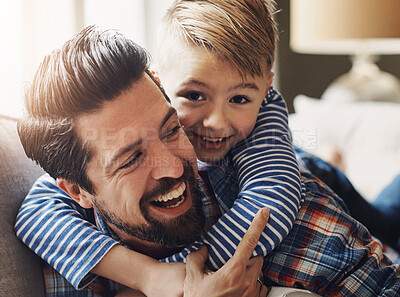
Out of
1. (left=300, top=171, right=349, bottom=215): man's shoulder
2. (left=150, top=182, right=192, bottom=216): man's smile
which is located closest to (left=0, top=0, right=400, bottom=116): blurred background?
(left=150, top=182, right=192, bottom=216): man's smile

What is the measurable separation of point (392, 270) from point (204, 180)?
18.0 inches

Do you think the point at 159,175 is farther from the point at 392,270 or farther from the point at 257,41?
the point at 392,270

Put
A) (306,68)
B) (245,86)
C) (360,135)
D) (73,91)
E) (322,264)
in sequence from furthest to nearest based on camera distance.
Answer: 1. (306,68)
2. (360,135)
3. (245,86)
4. (322,264)
5. (73,91)

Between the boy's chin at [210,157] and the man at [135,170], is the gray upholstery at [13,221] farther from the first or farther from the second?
the boy's chin at [210,157]

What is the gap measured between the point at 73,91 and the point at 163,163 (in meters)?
0.21

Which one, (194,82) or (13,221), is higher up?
(194,82)

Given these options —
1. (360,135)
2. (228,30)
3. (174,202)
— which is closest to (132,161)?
(174,202)

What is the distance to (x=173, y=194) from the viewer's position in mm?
949

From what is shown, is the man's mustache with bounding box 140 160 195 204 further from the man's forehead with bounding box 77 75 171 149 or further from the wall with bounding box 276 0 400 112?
the wall with bounding box 276 0 400 112

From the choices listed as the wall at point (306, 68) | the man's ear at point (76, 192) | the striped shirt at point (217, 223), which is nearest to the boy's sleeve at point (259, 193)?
the striped shirt at point (217, 223)

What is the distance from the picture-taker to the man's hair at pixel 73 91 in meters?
0.86

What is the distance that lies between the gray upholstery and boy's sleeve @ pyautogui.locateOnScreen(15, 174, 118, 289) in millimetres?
22

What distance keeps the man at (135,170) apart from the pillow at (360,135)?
1.00 m

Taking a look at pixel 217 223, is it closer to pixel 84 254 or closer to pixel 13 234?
pixel 84 254
